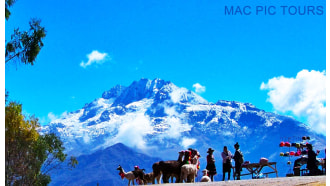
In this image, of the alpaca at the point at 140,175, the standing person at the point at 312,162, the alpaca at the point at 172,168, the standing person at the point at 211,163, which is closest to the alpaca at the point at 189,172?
the alpaca at the point at 172,168

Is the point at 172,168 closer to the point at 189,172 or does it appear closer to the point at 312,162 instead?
the point at 189,172

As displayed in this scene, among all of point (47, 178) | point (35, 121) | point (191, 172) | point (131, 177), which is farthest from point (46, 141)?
point (191, 172)

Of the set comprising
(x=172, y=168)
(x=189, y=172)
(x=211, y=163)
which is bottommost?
(x=189, y=172)

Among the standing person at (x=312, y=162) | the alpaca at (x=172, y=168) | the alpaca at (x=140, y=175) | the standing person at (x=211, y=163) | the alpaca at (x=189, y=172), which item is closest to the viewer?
the alpaca at (x=189, y=172)

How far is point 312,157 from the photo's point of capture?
27.5 meters

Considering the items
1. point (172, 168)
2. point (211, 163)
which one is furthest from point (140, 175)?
point (211, 163)

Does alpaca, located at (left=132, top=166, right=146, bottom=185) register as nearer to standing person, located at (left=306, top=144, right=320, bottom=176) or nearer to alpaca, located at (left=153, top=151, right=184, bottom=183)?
alpaca, located at (left=153, top=151, right=184, bottom=183)

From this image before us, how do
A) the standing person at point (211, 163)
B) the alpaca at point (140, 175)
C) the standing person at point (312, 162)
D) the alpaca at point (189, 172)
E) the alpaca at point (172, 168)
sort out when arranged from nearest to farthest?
1. the alpaca at point (189, 172)
2. the alpaca at point (172, 168)
3. the standing person at point (312, 162)
4. the standing person at point (211, 163)
5. the alpaca at point (140, 175)

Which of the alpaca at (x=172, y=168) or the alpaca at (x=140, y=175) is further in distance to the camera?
the alpaca at (x=140, y=175)

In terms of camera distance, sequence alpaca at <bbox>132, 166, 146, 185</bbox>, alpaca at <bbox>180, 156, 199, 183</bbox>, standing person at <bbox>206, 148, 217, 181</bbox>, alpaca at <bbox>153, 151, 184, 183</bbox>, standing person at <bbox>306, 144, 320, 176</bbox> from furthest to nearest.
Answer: alpaca at <bbox>132, 166, 146, 185</bbox> → standing person at <bbox>206, 148, 217, 181</bbox> → standing person at <bbox>306, 144, 320, 176</bbox> → alpaca at <bbox>153, 151, 184, 183</bbox> → alpaca at <bbox>180, 156, 199, 183</bbox>

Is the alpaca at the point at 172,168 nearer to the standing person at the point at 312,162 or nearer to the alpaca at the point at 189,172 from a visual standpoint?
the alpaca at the point at 189,172

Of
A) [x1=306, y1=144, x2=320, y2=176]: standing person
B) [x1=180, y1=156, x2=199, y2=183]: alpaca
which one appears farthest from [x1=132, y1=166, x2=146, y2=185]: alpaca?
[x1=306, y1=144, x2=320, y2=176]: standing person

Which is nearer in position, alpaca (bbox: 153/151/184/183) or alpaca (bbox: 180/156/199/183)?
alpaca (bbox: 180/156/199/183)
